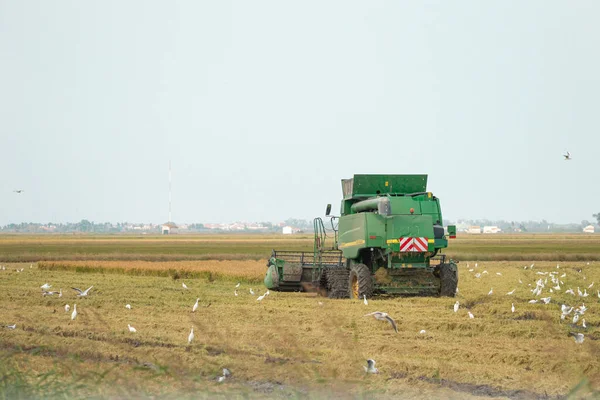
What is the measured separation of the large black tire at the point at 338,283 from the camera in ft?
76.9

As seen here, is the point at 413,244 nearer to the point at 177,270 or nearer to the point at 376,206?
the point at 376,206

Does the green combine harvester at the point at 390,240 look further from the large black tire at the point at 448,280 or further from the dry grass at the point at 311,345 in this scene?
the dry grass at the point at 311,345

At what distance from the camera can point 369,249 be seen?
22.4 metres

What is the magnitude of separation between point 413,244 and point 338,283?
Result: 10.6 ft

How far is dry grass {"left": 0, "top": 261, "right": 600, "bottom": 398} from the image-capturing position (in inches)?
388

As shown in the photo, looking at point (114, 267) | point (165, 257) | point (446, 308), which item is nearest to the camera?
point (446, 308)

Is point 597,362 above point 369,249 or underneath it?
underneath

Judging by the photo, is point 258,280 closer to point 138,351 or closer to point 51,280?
point 51,280

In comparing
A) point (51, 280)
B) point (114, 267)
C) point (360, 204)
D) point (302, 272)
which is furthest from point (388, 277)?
point (114, 267)

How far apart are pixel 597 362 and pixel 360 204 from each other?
12.0 meters

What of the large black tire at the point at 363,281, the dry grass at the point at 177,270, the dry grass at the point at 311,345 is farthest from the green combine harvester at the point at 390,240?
the dry grass at the point at 177,270

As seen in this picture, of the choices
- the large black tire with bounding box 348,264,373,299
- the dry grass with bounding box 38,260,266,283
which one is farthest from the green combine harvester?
the dry grass with bounding box 38,260,266,283

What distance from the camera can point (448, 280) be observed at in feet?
72.5

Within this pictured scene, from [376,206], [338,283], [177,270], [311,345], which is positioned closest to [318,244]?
[338,283]
